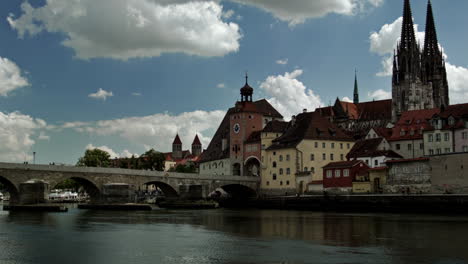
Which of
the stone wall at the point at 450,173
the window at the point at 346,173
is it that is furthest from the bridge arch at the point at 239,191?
the stone wall at the point at 450,173

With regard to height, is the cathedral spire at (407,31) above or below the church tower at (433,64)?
above

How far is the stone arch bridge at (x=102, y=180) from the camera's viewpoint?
65.5 meters

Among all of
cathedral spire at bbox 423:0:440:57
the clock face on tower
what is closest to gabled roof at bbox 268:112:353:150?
the clock face on tower

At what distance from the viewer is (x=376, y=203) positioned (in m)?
65.0

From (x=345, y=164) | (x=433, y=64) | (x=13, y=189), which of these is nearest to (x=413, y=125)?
(x=345, y=164)

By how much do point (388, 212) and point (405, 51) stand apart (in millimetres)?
92133

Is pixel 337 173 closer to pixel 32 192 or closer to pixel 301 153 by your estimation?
pixel 301 153

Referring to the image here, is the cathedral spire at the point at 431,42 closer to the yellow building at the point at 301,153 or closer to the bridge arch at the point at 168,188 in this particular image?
the yellow building at the point at 301,153

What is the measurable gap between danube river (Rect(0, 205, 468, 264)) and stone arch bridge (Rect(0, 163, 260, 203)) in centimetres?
1958

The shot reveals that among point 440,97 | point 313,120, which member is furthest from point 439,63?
point 313,120

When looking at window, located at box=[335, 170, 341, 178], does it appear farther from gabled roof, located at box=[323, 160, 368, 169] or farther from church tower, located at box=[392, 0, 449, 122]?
church tower, located at box=[392, 0, 449, 122]

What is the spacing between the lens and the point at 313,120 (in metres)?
92.5

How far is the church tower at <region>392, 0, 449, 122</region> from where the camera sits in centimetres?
14075

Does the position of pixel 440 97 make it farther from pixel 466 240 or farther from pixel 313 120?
pixel 466 240
